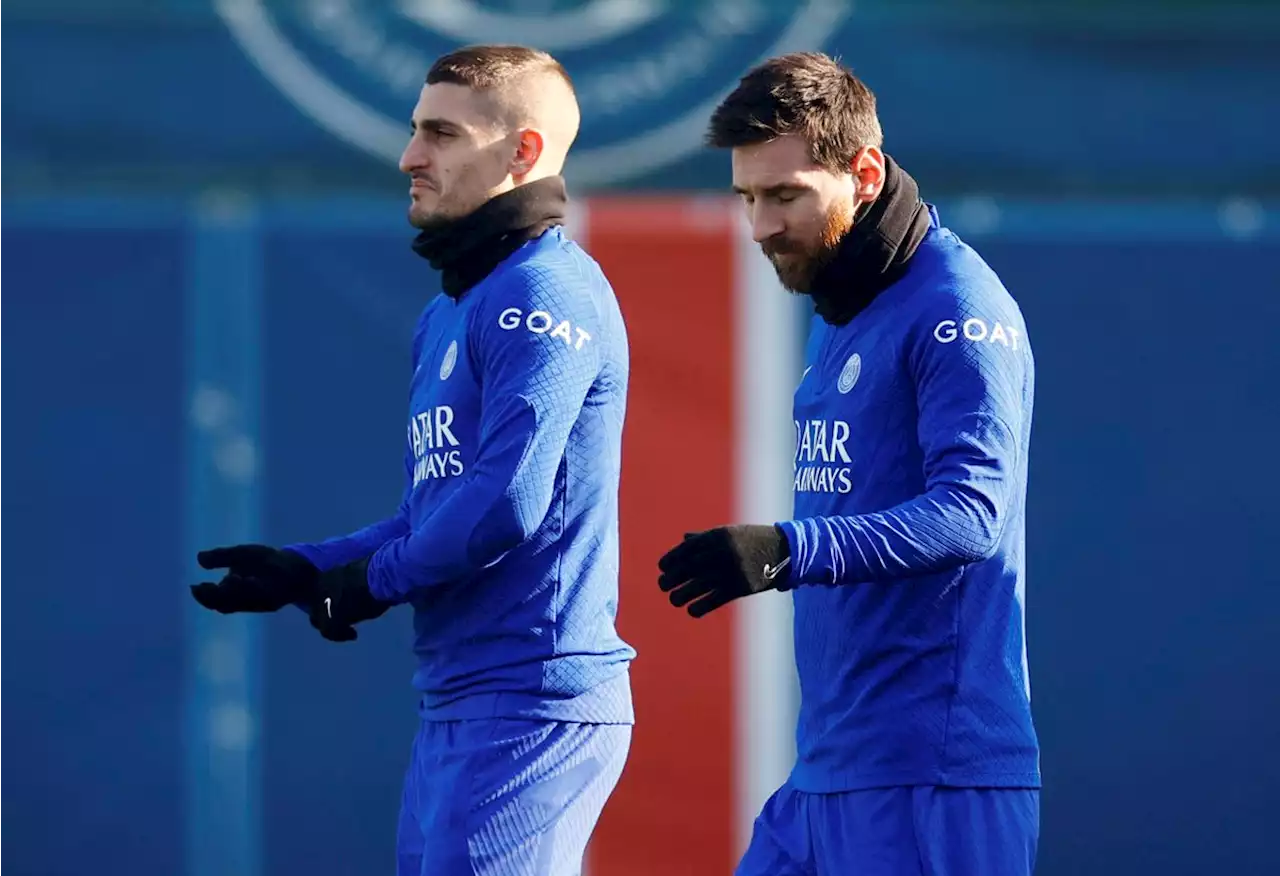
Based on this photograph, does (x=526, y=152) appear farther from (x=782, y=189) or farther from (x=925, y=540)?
(x=925, y=540)

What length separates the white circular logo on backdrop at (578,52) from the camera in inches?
234

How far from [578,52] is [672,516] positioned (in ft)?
4.58

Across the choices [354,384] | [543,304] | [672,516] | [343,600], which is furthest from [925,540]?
[354,384]

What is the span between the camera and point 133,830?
585 cm

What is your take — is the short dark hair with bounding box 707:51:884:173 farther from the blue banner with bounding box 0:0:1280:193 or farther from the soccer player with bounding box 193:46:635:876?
the blue banner with bounding box 0:0:1280:193

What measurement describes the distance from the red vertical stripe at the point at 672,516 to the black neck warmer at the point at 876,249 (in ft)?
8.60

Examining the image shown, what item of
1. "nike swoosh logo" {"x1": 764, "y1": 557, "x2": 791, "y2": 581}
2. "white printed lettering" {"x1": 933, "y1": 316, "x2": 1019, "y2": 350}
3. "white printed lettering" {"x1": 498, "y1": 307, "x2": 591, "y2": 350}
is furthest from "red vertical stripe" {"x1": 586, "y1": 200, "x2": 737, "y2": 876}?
"nike swoosh logo" {"x1": 764, "y1": 557, "x2": 791, "y2": 581}

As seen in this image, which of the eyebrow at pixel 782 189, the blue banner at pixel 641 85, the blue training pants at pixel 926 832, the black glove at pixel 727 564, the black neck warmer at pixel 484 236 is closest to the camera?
the black glove at pixel 727 564

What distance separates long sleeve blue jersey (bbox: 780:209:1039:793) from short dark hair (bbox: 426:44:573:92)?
2.75 feet

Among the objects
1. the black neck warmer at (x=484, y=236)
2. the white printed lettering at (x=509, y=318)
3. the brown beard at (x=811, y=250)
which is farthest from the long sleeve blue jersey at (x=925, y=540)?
the black neck warmer at (x=484, y=236)

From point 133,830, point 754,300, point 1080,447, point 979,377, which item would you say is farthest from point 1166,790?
point 979,377

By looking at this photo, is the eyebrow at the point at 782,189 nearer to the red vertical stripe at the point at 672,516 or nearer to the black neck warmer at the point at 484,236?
the black neck warmer at the point at 484,236

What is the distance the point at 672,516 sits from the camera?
5.79 meters

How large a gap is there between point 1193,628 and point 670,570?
349cm
